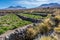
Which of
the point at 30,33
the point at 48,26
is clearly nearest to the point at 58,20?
the point at 48,26

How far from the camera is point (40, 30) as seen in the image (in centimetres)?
2498

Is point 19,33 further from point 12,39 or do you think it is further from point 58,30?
point 58,30

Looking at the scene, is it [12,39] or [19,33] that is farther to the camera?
[19,33]

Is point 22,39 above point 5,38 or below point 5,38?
below

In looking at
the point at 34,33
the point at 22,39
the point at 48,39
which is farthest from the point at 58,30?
the point at 48,39

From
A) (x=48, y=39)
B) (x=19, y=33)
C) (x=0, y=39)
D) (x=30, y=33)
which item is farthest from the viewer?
(x=30, y=33)

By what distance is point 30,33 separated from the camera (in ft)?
75.0

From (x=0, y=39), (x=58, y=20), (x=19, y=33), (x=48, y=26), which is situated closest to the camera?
(x=0, y=39)

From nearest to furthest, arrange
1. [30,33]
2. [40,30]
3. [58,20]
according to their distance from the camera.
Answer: [30,33], [40,30], [58,20]

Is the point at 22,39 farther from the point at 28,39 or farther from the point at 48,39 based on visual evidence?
the point at 48,39

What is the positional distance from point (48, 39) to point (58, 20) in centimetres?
1662

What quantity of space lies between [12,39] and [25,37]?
3.69 m

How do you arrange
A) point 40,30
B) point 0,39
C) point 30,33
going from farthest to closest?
point 40,30 → point 30,33 → point 0,39

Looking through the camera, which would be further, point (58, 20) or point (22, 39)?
point (58, 20)
